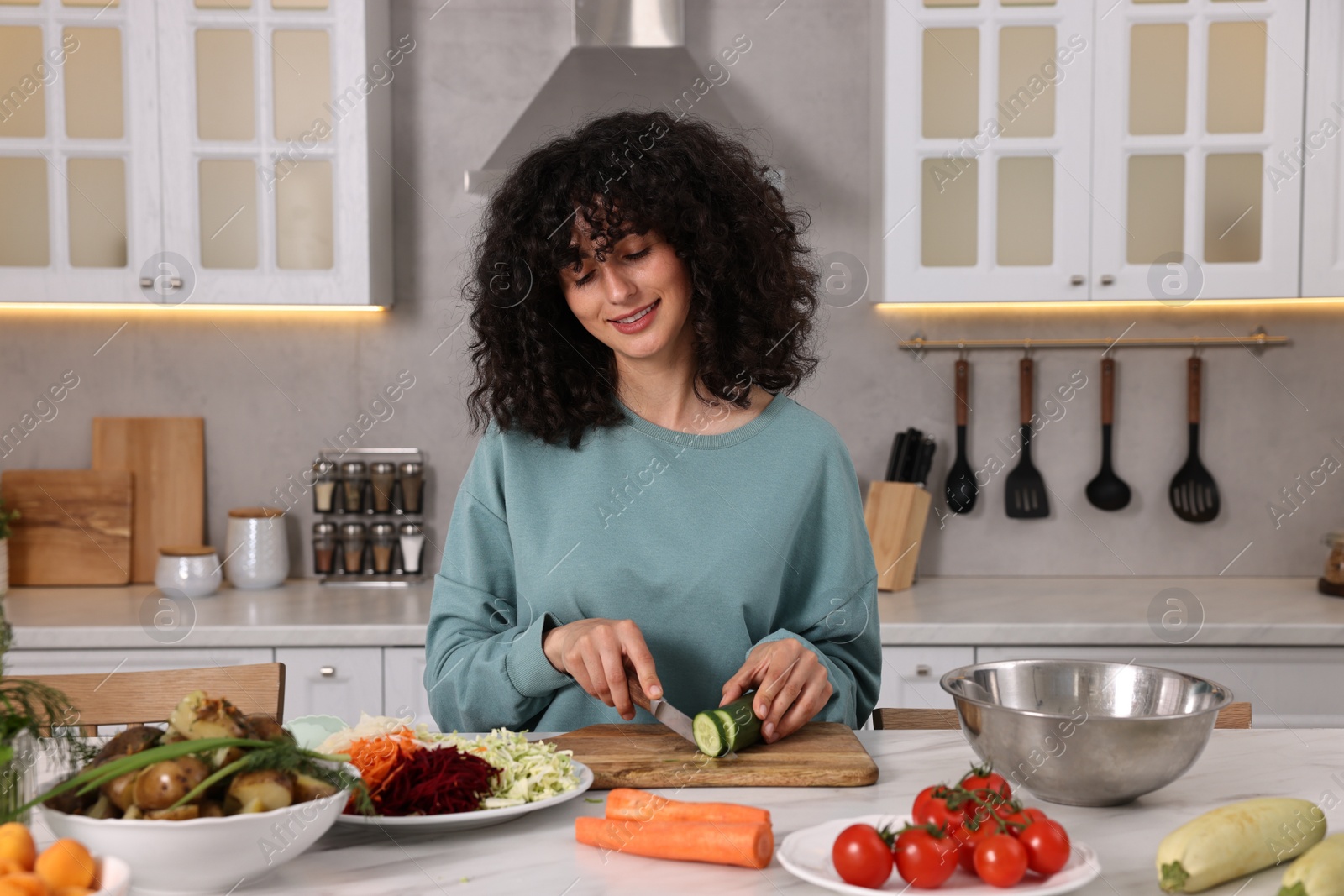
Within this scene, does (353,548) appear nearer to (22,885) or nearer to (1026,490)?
(1026,490)

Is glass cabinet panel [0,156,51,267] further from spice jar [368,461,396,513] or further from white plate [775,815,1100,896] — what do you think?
white plate [775,815,1100,896]

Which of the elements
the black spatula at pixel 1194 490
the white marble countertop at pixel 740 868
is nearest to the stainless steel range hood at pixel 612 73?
the black spatula at pixel 1194 490

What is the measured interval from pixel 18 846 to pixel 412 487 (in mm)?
2155

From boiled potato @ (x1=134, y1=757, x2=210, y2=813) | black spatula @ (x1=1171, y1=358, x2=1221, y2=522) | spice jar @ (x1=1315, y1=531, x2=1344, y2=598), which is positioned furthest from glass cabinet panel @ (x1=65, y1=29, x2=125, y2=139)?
spice jar @ (x1=1315, y1=531, x2=1344, y2=598)

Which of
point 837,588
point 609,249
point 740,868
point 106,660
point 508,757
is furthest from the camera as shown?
point 106,660

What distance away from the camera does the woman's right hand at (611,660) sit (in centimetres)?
117

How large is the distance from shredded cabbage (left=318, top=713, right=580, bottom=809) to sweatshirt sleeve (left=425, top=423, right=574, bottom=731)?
208mm

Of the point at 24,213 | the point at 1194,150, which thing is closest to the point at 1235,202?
the point at 1194,150

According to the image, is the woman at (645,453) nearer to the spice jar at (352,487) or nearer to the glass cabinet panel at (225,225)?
the glass cabinet panel at (225,225)

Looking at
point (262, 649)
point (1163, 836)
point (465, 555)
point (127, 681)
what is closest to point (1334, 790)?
point (1163, 836)

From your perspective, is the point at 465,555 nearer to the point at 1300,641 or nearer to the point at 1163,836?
the point at 1163,836

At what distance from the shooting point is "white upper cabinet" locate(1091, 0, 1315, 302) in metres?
2.55

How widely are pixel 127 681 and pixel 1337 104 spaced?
2711 mm

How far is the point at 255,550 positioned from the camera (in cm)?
275
